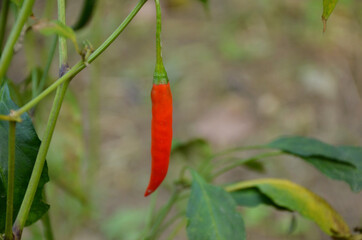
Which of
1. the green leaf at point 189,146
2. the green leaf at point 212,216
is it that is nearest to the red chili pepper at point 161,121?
the green leaf at point 212,216

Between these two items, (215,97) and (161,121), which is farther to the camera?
(215,97)

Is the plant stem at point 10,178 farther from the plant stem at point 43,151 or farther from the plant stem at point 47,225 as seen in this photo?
the plant stem at point 47,225

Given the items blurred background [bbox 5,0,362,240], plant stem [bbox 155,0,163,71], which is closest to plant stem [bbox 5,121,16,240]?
plant stem [bbox 155,0,163,71]

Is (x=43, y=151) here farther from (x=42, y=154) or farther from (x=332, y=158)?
(x=332, y=158)

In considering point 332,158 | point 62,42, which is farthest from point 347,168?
point 62,42

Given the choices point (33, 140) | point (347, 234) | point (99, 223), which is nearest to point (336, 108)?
point (99, 223)

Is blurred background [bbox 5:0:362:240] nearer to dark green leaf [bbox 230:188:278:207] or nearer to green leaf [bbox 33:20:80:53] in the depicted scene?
dark green leaf [bbox 230:188:278:207]
